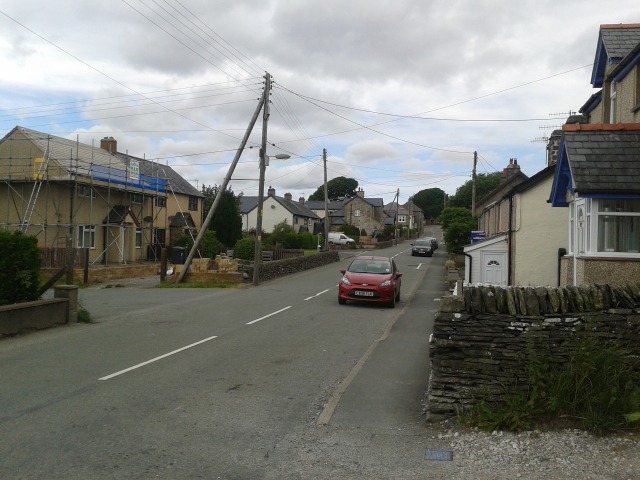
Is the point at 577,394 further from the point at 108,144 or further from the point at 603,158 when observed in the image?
the point at 108,144

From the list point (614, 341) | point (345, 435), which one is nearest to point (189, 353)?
point (345, 435)

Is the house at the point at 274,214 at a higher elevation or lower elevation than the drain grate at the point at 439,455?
higher

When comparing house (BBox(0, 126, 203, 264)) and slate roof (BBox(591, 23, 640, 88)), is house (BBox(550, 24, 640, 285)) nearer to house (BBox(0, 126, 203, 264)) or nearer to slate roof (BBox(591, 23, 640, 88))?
slate roof (BBox(591, 23, 640, 88))

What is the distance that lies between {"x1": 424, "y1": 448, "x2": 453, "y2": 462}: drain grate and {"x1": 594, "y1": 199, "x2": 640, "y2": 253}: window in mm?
6745

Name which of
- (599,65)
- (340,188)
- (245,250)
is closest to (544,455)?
(599,65)

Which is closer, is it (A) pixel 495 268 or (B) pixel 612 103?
(B) pixel 612 103

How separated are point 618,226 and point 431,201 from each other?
15678 centimetres

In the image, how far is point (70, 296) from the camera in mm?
13703

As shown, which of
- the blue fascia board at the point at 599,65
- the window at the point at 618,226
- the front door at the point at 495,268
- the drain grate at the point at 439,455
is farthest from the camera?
the front door at the point at 495,268

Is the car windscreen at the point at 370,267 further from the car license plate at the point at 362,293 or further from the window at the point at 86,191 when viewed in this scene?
the window at the point at 86,191

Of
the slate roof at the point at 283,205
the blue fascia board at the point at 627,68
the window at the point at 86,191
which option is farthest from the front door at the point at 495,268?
the slate roof at the point at 283,205

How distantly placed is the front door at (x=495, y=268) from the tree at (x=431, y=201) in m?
141

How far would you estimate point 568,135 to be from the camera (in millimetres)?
11508

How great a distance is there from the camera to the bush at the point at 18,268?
40.5ft
